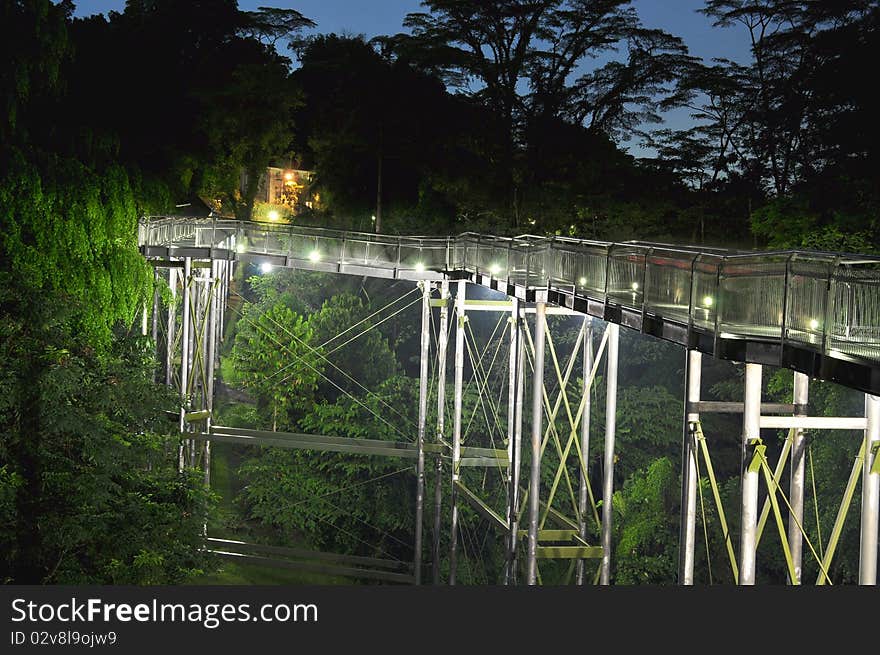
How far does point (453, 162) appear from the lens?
32.8 metres

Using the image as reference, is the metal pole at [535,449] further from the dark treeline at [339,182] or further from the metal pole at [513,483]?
the dark treeline at [339,182]

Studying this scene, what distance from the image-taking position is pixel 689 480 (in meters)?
9.41

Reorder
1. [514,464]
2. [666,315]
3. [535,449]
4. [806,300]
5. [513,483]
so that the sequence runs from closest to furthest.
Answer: [806,300] → [666,315] → [535,449] → [513,483] → [514,464]

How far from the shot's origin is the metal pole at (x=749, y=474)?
331 inches

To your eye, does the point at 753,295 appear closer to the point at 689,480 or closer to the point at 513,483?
the point at 689,480

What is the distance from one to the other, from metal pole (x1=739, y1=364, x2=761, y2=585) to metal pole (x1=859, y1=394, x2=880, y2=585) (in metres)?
1.01

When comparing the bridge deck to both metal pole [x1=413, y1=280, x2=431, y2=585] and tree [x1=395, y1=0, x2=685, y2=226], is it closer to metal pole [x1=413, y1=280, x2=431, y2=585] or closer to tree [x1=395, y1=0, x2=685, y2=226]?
metal pole [x1=413, y1=280, x2=431, y2=585]

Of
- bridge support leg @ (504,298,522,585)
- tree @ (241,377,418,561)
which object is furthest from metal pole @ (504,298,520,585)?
tree @ (241,377,418,561)

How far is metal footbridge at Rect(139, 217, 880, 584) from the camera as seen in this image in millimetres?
7773

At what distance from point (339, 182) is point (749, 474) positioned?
2904 centimetres

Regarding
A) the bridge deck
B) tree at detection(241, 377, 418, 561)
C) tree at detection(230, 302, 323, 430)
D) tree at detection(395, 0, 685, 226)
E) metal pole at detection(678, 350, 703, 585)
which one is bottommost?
tree at detection(241, 377, 418, 561)

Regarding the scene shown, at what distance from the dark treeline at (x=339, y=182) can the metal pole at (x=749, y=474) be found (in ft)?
22.1

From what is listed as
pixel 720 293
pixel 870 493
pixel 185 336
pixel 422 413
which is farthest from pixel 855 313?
pixel 422 413

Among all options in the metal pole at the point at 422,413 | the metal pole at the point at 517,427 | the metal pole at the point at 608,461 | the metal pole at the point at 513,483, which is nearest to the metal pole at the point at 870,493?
the metal pole at the point at 608,461
